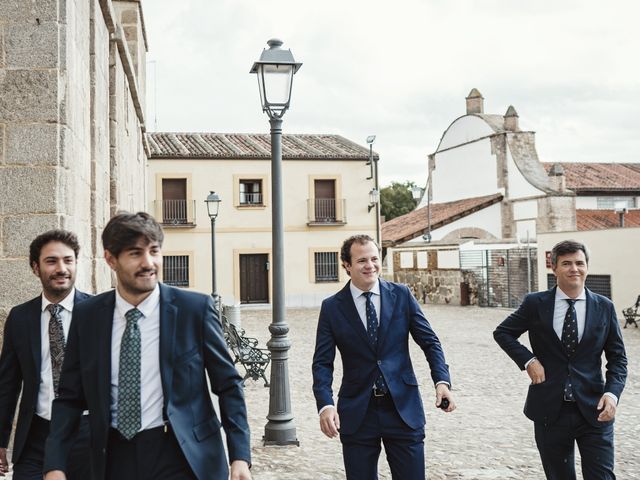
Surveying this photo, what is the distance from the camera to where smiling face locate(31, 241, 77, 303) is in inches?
132

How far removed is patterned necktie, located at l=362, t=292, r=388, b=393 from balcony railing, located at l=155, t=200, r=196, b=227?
26.1 metres

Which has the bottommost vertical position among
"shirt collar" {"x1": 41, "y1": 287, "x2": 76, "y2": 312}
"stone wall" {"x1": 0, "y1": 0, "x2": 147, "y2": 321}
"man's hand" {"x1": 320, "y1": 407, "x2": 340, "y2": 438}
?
"man's hand" {"x1": 320, "y1": 407, "x2": 340, "y2": 438}

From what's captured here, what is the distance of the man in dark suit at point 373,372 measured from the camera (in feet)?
12.0

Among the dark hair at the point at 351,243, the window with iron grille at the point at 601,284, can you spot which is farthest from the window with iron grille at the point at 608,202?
the dark hair at the point at 351,243

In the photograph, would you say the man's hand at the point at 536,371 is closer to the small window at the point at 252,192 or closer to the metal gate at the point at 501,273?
the metal gate at the point at 501,273

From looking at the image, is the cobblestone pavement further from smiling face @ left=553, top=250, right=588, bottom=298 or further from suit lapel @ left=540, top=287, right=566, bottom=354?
smiling face @ left=553, top=250, right=588, bottom=298

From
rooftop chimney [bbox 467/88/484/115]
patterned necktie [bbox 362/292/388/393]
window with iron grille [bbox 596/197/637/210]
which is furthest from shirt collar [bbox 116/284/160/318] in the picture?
rooftop chimney [bbox 467/88/484/115]

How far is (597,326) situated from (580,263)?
14.0 inches

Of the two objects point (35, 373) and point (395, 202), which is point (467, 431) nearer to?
Answer: point (35, 373)

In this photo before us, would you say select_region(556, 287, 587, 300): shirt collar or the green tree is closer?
select_region(556, 287, 587, 300): shirt collar

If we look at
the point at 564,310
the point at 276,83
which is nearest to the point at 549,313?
the point at 564,310

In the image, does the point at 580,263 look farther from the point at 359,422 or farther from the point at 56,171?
the point at 56,171

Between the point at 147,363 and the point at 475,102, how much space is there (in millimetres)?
39936

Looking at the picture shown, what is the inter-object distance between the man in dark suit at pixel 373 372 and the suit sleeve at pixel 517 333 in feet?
1.94
